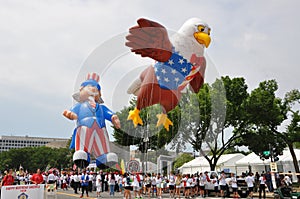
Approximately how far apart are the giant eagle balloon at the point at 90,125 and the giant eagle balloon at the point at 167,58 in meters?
11.1

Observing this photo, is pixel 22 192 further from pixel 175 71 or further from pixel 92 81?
pixel 92 81

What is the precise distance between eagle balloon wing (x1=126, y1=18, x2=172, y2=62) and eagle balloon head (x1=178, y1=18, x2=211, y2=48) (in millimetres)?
1130

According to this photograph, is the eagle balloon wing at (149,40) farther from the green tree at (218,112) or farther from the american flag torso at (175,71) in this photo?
the green tree at (218,112)

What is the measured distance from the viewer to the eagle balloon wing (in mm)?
11891

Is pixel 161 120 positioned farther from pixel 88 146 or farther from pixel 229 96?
pixel 229 96

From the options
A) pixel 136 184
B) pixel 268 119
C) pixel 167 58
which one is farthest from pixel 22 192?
pixel 268 119

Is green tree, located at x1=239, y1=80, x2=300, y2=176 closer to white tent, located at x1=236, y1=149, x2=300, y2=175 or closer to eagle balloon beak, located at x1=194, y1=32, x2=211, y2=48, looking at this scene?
white tent, located at x1=236, y1=149, x2=300, y2=175

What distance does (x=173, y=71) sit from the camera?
13.1 metres

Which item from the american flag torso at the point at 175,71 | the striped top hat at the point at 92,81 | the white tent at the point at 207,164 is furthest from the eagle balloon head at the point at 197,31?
the white tent at the point at 207,164

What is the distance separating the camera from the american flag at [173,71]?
12938mm

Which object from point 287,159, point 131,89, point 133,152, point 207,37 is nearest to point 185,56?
point 207,37

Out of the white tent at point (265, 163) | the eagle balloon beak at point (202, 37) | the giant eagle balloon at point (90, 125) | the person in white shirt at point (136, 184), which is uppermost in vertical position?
the eagle balloon beak at point (202, 37)

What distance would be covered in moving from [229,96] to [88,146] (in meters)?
12.4

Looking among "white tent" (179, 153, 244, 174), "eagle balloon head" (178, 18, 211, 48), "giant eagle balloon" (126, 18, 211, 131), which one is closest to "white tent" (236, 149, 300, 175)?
"white tent" (179, 153, 244, 174)
